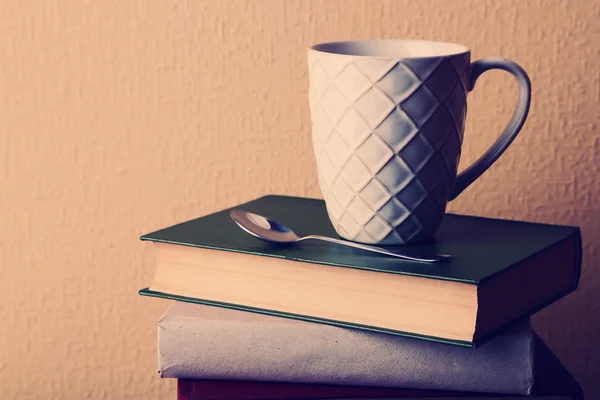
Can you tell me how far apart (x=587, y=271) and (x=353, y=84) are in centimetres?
37

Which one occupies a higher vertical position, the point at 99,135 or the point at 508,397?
the point at 99,135

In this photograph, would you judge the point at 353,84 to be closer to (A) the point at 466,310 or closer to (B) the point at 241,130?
(A) the point at 466,310

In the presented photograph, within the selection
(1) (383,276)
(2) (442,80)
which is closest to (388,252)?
(1) (383,276)

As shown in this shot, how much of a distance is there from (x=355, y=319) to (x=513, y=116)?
7.7 inches

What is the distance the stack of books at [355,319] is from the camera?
0.52 meters

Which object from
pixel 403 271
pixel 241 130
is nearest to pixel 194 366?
pixel 403 271

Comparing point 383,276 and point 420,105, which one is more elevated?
point 420,105

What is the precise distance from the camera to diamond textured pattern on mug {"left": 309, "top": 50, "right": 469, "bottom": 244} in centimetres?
54

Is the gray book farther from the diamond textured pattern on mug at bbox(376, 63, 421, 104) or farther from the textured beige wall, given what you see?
the textured beige wall

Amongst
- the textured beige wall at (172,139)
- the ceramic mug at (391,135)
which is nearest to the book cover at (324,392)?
the ceramic mug at (391,135)

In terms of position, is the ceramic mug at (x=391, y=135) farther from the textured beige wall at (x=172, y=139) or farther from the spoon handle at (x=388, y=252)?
the textured beige wall at (x=172, y=139)

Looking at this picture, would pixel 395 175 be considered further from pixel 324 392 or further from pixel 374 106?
pixel 324 392

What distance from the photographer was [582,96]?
2.52 ft

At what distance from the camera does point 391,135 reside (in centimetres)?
55
